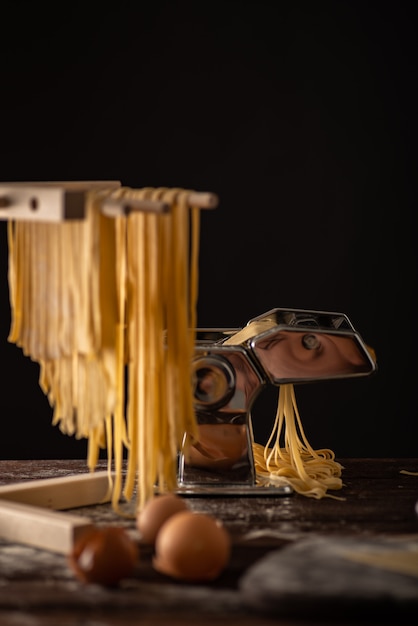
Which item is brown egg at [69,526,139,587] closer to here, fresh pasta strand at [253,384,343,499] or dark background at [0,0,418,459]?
fresh pasta strand at [253,384,343,499]

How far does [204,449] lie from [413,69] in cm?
148

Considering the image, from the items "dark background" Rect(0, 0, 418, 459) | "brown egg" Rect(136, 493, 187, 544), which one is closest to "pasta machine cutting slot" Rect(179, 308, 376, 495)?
"brown egg" Rect(136, 493, 187, 544)

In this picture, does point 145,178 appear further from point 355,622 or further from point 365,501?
point 355,622

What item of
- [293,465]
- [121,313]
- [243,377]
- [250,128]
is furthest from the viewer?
[250,128]

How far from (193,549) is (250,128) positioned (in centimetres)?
175

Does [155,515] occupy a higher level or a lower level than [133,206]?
lower

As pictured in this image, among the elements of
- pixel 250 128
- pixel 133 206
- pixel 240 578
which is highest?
pixel 250 128

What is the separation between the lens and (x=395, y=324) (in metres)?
3.05

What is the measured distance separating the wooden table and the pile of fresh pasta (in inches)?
5.8

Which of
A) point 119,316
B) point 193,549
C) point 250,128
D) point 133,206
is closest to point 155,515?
point 193,549

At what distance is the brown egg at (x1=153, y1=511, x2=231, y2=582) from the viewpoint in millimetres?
1420

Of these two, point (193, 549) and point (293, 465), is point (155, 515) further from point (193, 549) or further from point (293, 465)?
point (293, 465)

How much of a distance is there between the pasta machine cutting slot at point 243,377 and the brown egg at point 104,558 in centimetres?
45

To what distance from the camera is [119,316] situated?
1.74m
